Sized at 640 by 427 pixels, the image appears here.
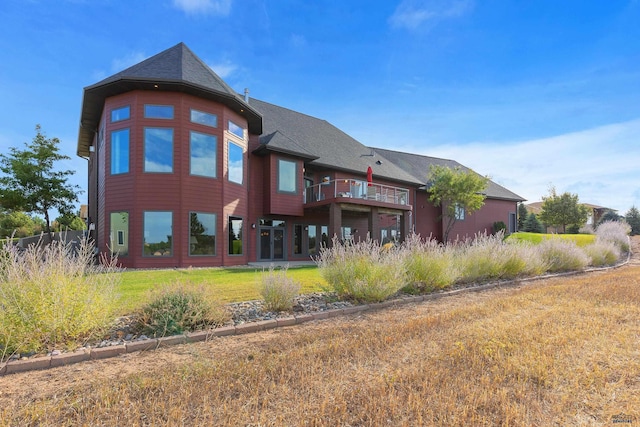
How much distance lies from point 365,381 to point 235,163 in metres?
13.7

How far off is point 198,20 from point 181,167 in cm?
563

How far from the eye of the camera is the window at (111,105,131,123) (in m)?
13.6

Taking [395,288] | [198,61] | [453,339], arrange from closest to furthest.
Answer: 1. [453,339]
2. [395,288]
3. [198,61]

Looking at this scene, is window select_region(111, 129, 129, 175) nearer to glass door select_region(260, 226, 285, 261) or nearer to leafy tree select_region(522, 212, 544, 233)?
glass door select_region(260, 226, 285, 261)

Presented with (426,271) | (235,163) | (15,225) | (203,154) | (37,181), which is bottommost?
(426,271)

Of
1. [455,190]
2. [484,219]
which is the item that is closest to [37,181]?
[455,190]

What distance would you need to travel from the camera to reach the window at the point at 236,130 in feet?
49.8

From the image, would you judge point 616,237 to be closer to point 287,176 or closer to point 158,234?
point 287,176

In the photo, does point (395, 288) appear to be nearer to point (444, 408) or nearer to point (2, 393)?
point (444, 408)

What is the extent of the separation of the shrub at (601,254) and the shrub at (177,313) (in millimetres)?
15315

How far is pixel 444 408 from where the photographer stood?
96.7 inches

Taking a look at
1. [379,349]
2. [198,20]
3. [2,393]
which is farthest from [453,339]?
[198,20]

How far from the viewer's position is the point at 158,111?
13.5m

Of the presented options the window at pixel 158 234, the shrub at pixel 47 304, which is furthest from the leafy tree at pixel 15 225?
the shrub at pixel 47 304
